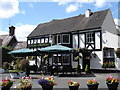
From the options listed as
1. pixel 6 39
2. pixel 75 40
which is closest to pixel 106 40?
pixel 75 40

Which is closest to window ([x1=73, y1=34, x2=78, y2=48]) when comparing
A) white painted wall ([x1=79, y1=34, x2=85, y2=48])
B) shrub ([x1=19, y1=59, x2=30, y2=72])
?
white painted wall ([x1=79, y1=34, x2=85, y2=48])

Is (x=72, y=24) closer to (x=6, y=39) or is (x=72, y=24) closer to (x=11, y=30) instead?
(x=11, y=30)

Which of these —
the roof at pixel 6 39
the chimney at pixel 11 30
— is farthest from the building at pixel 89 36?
the chimney at pixel 11 30

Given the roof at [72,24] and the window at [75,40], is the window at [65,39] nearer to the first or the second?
the roof at [72,24]

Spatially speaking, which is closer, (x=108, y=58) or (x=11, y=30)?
(x=108, y=58)

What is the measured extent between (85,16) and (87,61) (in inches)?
285

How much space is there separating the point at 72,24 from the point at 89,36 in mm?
4752

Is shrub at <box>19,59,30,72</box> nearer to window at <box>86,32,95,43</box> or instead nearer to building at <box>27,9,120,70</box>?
building at <box>27,9,120,70</box>

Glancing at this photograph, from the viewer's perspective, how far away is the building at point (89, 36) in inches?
845

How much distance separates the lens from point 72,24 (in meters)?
26.5

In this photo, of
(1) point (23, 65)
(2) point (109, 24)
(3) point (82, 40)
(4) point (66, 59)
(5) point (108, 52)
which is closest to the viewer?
(1) point (23, 65)

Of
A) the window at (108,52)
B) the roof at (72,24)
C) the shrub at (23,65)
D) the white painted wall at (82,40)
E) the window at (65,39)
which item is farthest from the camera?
the window at (65,39)

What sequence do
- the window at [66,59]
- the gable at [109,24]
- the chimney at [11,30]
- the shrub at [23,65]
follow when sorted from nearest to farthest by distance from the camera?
the shrub at [23,65]
the gable at [109,24]
the window at [66,59]
the chimney at [11,30]

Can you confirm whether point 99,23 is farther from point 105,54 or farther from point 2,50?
point 2,50
